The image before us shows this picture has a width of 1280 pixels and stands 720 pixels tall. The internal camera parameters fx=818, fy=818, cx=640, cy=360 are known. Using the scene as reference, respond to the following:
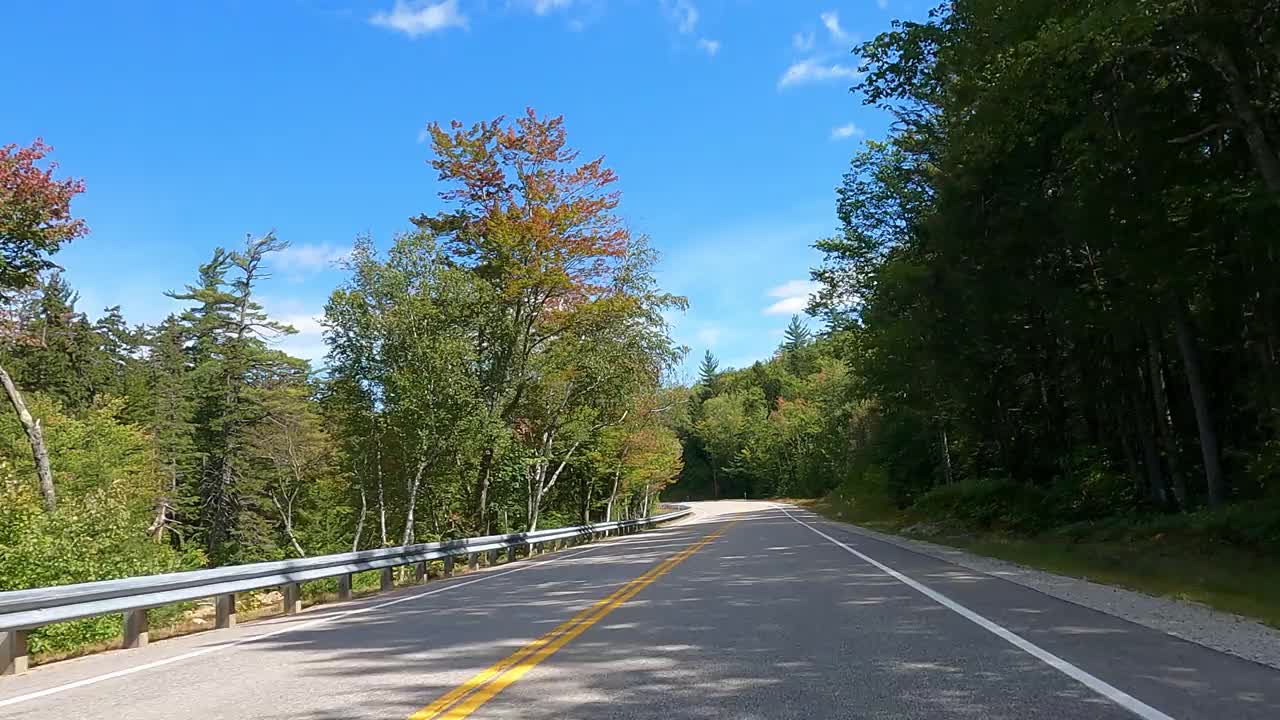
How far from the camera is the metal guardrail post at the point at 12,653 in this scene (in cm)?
766

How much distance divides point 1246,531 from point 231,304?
153ft

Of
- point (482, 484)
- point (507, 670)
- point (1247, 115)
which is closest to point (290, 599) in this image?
point (507, 670)

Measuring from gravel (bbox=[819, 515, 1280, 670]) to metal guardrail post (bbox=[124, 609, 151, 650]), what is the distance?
10772 millimetres

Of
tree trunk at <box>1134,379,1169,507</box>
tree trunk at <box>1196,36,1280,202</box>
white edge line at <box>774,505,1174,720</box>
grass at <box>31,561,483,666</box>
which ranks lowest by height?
grass at <box>31,561,483,666</box>

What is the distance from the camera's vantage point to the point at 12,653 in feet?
25.4

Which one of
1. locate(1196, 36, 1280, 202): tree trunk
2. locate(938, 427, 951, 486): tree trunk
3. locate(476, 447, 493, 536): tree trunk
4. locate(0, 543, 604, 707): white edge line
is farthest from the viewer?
locate(938, 427, 951, 486): tree trunk

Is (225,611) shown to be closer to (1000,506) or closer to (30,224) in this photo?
(30,224)

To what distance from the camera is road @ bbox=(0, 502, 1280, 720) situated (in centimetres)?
508

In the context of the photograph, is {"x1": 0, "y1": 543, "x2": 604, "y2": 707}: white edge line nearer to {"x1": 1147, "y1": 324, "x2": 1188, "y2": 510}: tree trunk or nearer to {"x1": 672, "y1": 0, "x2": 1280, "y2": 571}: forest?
{"x1": 672, "y1": 0, "x2": 1280, "y2": 571}: forest

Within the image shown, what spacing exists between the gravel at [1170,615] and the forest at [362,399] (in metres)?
14.0

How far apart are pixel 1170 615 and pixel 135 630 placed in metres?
11.4

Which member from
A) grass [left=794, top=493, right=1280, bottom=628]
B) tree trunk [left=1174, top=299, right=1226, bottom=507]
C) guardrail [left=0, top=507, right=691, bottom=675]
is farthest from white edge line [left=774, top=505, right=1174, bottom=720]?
tree trunk [left=1174, top=299, right=1226, bottom=507]

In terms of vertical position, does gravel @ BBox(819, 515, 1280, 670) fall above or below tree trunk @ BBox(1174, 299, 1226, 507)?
below

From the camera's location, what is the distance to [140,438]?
33.7 metres
